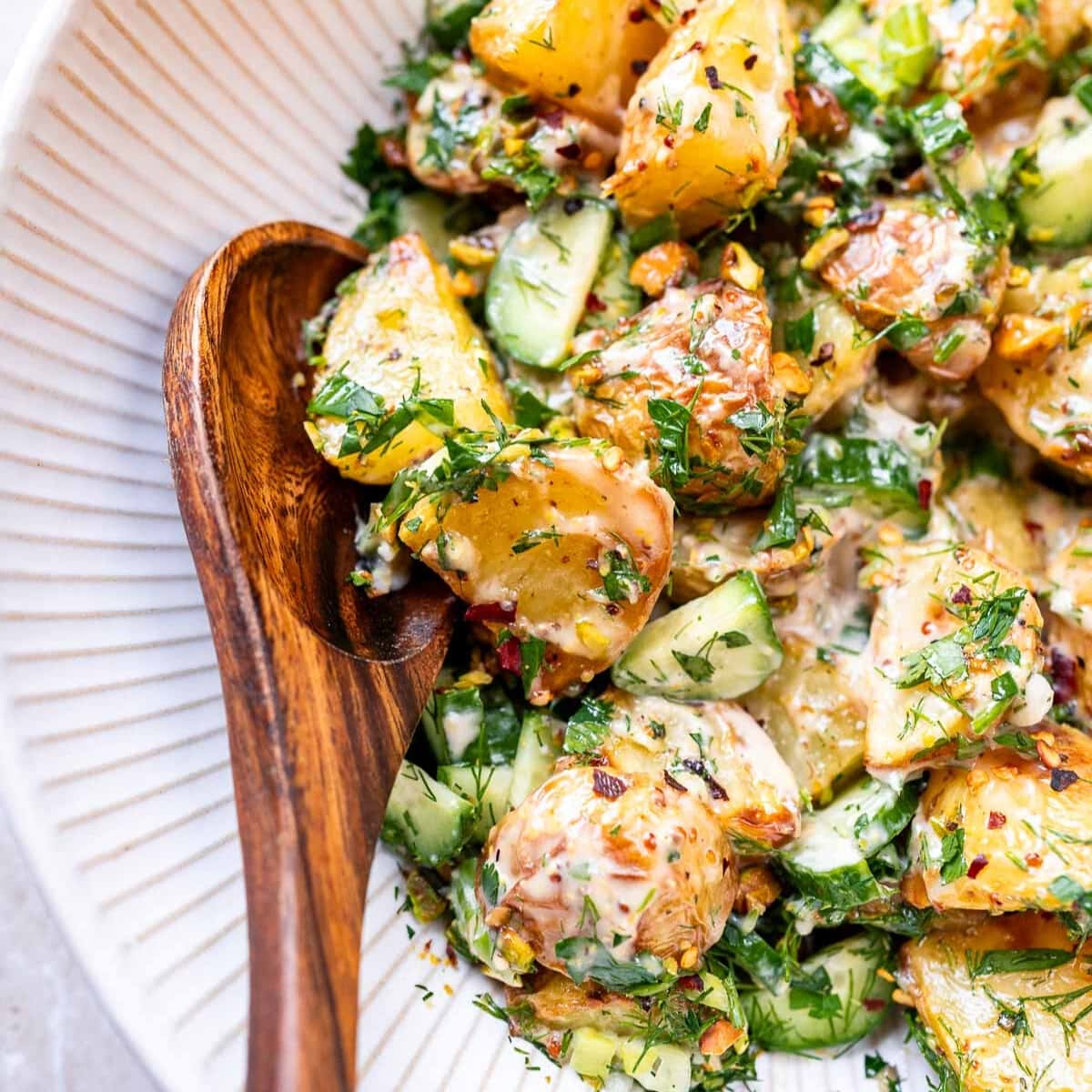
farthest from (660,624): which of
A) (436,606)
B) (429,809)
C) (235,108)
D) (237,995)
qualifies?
(235,108)

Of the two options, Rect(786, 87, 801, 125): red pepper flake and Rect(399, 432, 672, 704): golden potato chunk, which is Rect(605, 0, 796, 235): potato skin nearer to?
Rect(786, 87, 801, 125): red pepper flake

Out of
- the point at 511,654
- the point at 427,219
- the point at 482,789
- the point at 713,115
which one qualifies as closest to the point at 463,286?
the point at 427,219

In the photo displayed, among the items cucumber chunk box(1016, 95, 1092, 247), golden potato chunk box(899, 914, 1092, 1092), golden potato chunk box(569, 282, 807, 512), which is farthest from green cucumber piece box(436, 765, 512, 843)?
cucumber chunk box(1016, 95, 1092, 247)

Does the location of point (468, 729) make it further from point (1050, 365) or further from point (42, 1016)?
point (1050, 365)

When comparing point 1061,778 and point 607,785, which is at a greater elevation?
point 607,785

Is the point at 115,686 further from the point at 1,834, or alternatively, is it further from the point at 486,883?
Result: the point at 1,834

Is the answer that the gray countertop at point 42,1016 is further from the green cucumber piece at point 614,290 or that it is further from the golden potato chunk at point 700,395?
the golden potato chunk at point 700,395
